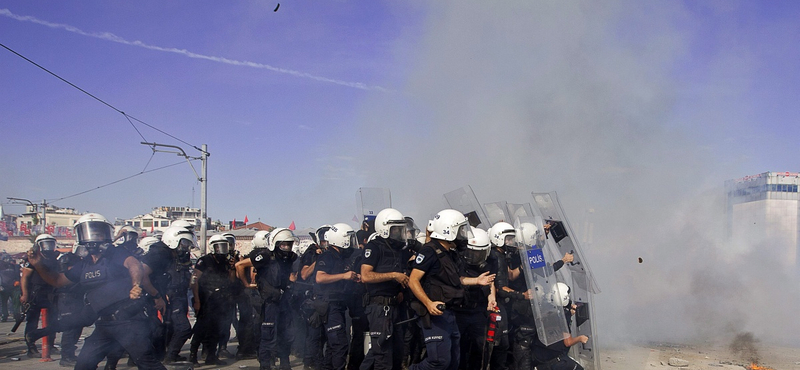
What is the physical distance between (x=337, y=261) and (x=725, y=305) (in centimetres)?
1116

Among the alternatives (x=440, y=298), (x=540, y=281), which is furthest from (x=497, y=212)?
(x=440, y=298)

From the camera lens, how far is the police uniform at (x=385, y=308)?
4.91 meters

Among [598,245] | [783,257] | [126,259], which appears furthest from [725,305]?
[126,259]

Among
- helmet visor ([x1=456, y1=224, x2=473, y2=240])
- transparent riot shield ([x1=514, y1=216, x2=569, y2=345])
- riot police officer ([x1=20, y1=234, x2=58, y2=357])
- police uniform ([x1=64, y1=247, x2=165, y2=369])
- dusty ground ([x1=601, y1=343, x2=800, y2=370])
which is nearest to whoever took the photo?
police uniform ([x1=64, y1=247, x2=165, y2=369])

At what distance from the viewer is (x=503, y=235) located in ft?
18.9

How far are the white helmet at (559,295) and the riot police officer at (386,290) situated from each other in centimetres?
146

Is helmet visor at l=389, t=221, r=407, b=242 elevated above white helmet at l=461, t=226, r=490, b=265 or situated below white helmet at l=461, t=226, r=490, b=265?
above

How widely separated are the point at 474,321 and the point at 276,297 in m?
2.56

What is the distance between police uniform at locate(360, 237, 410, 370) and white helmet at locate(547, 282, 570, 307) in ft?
4.82

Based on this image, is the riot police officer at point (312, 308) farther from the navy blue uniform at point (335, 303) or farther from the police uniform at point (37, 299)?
the police uniform at point (37, 299)

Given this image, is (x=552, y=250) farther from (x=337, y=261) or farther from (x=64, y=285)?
(x=64, y=285)

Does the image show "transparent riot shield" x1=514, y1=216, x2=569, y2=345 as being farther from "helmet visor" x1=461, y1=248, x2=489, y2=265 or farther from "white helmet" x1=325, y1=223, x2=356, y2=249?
"white helmet" x1=325, y1=223, x2=356, y2=249

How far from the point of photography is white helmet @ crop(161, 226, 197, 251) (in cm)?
707

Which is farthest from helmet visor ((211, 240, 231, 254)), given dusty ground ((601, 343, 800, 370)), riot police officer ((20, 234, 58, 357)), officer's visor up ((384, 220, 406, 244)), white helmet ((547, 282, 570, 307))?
dusty ground ((601, 343, 800, 370))
